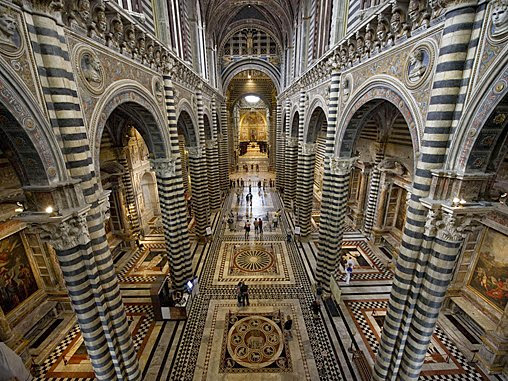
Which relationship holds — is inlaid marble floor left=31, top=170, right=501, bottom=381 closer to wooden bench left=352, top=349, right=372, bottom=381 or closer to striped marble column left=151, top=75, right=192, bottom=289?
wooden bench left=352, top=349, right=372, bottom=381

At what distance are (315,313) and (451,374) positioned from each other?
4017mm

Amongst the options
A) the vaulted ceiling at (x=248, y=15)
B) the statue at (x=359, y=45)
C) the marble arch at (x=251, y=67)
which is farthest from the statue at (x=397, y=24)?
the marble arch at (x=251, y=67)

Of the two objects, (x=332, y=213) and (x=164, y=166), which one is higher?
(x=164, y=166)

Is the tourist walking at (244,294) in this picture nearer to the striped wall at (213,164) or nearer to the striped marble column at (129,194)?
the striped marble column at (129,194)

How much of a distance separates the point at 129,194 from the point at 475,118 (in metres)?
14.2

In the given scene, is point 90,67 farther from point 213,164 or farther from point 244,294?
point 213,164

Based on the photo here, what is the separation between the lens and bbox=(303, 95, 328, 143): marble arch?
32.9ft

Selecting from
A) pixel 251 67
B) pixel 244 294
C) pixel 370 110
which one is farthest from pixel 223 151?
pixel 370 110

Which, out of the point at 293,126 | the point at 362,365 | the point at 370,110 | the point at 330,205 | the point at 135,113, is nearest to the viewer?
the point at 362,365

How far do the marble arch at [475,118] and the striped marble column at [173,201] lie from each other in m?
8.06

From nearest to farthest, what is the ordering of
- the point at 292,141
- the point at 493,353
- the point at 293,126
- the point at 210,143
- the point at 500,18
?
1. the point at 500,18
2. the point at 493,353
3. the point at 210,143
4. the point at 293,126
5. the point at 292,141

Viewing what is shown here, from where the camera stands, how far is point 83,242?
4578mm

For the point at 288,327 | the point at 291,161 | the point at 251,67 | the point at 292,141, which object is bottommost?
the point at 288,327

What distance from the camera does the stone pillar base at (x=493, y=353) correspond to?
6578 millimetres
